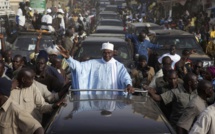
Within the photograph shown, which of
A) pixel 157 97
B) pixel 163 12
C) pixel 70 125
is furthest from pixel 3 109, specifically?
pixel 163 12

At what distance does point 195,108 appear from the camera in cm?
629

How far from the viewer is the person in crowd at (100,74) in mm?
8180

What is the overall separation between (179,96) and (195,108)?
114cm

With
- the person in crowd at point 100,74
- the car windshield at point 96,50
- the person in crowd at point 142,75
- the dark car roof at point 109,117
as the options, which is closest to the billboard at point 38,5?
the car windshield at point 96,50

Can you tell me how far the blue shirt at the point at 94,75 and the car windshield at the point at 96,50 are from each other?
17.0ft

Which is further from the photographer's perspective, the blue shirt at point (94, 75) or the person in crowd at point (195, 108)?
the blue shirt at point (94, 75)

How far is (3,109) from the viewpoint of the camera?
5.20 metres

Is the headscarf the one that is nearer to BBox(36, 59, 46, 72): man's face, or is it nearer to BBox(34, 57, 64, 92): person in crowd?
BBox(34, 57, 64, 92): person in crowd

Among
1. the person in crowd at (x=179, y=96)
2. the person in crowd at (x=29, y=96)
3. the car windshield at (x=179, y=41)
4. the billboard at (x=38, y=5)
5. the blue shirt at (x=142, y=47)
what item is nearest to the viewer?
the person in crowd at (x=29, y=96)

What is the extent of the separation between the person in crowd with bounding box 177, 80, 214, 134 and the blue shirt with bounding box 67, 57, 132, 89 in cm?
181

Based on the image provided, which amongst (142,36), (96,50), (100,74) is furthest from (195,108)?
(142,36)

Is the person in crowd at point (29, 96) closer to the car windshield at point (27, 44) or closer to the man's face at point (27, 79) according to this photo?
the man's face at point (27, 79)

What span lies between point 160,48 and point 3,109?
12418 millimetres

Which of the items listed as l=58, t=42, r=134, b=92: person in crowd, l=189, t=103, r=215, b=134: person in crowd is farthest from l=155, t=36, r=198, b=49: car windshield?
l=189, t=103, r=215, b=134: person in crowd
